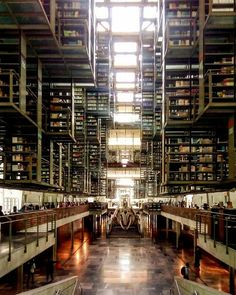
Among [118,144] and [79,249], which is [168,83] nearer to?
[79,249]

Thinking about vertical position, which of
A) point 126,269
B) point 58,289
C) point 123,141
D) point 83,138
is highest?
point 123,141

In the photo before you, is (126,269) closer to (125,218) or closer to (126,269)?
(126,269)

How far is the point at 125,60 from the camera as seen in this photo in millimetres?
33281

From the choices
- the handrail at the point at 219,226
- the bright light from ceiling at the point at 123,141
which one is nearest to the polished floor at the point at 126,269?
the handrail at the point at 219,226

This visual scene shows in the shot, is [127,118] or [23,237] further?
[127,118]

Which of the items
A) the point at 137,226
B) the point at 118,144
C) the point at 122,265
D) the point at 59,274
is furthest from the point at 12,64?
the point at 118,144

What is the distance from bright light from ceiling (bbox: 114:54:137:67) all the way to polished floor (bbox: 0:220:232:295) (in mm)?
15176

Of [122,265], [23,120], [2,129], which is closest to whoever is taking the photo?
[23,120]

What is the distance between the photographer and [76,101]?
19125 mm

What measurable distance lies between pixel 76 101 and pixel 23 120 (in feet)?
30.8

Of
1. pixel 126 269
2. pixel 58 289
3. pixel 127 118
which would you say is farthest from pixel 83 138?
pixel 127 118

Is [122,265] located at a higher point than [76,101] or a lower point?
lower

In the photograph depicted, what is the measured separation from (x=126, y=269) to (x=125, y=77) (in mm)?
23420

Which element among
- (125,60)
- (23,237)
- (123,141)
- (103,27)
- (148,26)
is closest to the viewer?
(23,237)
